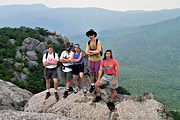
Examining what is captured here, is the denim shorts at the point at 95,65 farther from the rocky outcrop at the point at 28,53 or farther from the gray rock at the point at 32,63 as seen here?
the gray rock at the point at 32,63

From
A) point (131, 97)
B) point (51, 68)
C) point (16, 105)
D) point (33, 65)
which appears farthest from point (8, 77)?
point (131, 97)

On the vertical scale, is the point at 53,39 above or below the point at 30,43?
above

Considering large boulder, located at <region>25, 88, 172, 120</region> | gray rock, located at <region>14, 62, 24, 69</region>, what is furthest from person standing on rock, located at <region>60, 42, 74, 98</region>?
gray rock, located at <region>14, 62, 24, 69</region>

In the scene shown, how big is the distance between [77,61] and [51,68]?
1570 millimetres

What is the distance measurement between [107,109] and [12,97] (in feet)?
28.0

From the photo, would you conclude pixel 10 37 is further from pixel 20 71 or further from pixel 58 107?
pixel 58 107

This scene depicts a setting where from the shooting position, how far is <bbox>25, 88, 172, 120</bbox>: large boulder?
1612cm

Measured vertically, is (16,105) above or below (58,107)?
below

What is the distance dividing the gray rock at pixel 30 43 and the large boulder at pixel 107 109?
1273 inches

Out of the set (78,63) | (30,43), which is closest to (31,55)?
(30,43)

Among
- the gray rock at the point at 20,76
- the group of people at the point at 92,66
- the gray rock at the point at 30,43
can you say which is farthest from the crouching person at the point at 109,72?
the gray rock at the point at 30,43

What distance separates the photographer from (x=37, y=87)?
3975 cm

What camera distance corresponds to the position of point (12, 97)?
22578 millimetres

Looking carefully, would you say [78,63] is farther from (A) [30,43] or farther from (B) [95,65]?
(A) [30,43]
